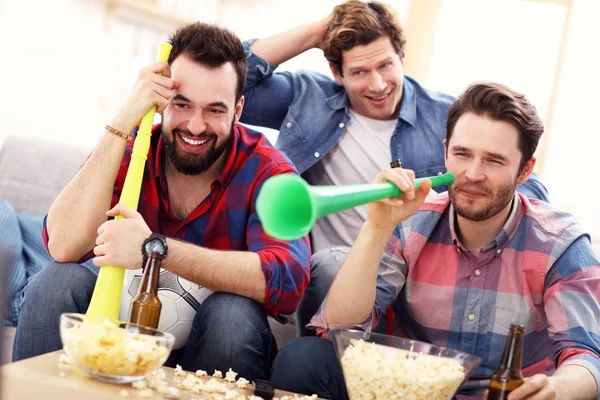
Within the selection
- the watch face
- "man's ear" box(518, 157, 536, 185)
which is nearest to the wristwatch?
the watch face

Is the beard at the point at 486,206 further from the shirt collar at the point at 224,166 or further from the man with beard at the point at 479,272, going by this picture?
the shirt collar at the point at 224,166

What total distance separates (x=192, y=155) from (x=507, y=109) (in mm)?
830

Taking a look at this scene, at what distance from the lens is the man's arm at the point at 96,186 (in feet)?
6.12

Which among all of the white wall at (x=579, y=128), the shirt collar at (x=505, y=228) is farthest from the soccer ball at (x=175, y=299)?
the white wall at (x=579, y=128)

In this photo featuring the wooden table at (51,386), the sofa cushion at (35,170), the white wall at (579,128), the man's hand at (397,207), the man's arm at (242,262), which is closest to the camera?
the wooden table at (51,386)

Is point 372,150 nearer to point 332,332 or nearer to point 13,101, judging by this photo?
point 332,332

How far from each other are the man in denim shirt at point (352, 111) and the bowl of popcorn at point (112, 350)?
1.23m

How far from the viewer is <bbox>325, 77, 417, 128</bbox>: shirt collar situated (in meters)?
2.55

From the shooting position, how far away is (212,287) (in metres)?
1.81

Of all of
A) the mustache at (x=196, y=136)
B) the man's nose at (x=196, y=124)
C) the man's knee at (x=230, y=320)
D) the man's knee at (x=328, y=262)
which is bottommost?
the man's knee at (x=230, y=320)

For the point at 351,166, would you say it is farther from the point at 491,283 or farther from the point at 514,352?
the point at 514,352

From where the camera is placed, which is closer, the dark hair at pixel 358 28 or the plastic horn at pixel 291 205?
the plastic horn at pixel 291 205

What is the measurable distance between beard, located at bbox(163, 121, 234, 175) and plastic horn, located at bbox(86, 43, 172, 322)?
217mm

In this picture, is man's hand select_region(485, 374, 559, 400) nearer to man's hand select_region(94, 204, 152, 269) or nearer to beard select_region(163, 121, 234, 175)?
man's hand select_region(94, 204, 152, 269)
